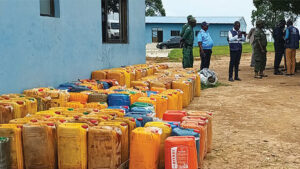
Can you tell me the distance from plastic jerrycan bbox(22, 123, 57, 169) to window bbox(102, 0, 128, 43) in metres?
5.23

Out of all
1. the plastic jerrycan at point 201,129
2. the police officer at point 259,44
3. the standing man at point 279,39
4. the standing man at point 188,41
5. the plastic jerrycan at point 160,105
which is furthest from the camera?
the standing man at point 279,39

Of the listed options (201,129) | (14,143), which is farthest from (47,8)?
(201,129)

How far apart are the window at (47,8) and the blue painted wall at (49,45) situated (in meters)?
0.15

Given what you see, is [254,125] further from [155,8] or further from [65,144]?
[155,8]

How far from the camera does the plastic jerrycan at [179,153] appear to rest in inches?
130

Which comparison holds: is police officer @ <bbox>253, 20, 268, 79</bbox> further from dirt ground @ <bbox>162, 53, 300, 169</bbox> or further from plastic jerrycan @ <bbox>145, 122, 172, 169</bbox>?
plastic jerrycan @ <bbox>145, 122, 172, 169</bbox>

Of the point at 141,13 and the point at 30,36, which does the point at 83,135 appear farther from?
the point at 141,13

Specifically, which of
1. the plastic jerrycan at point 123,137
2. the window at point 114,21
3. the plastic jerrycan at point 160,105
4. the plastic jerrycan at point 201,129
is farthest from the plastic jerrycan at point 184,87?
the plastic jerrycan at point 123,137

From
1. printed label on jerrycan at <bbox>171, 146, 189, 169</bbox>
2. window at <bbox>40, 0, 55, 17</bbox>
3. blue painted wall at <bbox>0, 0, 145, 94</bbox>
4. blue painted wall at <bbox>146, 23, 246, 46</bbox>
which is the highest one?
blue painted wall at <bbox>146, 23, 246, 46</bbox>

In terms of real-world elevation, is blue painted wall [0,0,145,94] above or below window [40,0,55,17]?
below

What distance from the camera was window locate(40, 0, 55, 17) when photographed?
5.91 meters

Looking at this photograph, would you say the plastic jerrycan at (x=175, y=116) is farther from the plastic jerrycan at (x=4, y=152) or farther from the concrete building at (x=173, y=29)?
the concrete building at (x=173, y=29)

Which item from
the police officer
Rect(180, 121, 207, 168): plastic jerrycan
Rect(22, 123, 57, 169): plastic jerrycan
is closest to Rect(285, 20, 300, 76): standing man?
the police officer

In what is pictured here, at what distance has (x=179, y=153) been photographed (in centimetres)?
330
